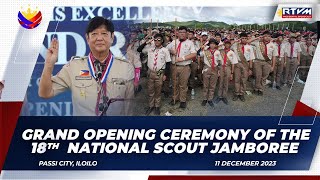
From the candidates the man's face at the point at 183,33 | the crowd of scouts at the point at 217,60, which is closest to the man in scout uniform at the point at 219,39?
the crowd of scouts at the point at 217,60

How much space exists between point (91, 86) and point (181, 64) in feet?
2.32

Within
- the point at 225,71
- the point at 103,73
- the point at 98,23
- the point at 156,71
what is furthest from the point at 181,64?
the point at 98,23

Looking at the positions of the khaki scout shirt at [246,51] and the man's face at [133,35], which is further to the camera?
the khaki scout shirt at [246,51]

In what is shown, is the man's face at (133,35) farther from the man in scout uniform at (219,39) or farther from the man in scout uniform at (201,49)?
the man in scout uniform at (219,39)

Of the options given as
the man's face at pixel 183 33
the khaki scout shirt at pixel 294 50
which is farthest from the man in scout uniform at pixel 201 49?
the khaki scout shirt at pixel 294 50

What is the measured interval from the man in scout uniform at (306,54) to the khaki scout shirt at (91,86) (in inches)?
52.1

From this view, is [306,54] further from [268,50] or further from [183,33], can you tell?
[183,33]

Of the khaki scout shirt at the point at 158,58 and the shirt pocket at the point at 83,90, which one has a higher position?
the khaki scout shirt at the point at 158,58

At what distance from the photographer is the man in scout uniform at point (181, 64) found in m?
4.32

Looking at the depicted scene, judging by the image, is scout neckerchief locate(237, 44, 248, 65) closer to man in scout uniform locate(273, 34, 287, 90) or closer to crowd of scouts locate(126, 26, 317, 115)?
crowd of scouts locate(126, 26, 317, 115)

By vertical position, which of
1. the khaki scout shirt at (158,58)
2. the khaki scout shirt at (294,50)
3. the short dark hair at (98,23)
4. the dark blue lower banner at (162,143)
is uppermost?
the short dark hair at (98,23)

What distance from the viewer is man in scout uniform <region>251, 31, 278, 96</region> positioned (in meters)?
4.39

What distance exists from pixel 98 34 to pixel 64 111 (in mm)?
635

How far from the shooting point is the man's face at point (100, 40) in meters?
4.25
